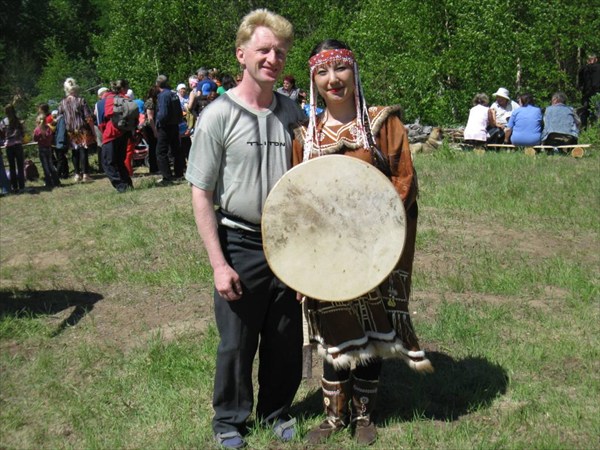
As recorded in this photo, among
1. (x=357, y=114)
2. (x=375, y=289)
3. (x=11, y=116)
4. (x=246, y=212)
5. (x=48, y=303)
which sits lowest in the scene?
(x=48, y=303)

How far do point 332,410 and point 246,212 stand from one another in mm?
1092

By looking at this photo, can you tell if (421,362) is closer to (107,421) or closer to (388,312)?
(388,312)

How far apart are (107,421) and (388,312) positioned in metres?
1.77

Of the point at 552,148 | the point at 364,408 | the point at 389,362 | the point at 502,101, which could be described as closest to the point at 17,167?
the point at 502,101

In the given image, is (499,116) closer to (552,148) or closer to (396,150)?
(552,148)

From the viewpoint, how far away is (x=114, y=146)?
12055mm

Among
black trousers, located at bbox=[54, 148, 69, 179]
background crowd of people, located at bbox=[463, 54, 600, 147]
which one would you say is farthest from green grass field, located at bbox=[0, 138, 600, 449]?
black trousers, located at bbox=[54, 148, 69, 179]

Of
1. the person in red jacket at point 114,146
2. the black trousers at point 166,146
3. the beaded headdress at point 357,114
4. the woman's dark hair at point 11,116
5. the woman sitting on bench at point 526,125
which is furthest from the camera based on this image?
the woman sitting on bench at point 526,125

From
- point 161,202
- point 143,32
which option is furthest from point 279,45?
point 143,32

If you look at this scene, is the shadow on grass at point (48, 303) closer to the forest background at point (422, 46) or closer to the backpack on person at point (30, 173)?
the backpack on person at point (30, 173)

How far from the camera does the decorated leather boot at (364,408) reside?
3992 mm

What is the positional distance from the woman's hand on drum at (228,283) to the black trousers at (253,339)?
0.24 feet

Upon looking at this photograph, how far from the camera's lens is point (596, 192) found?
398 inches

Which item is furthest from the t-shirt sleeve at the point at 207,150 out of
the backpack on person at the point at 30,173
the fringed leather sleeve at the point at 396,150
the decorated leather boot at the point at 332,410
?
the backpack on person at the point at 30,173
